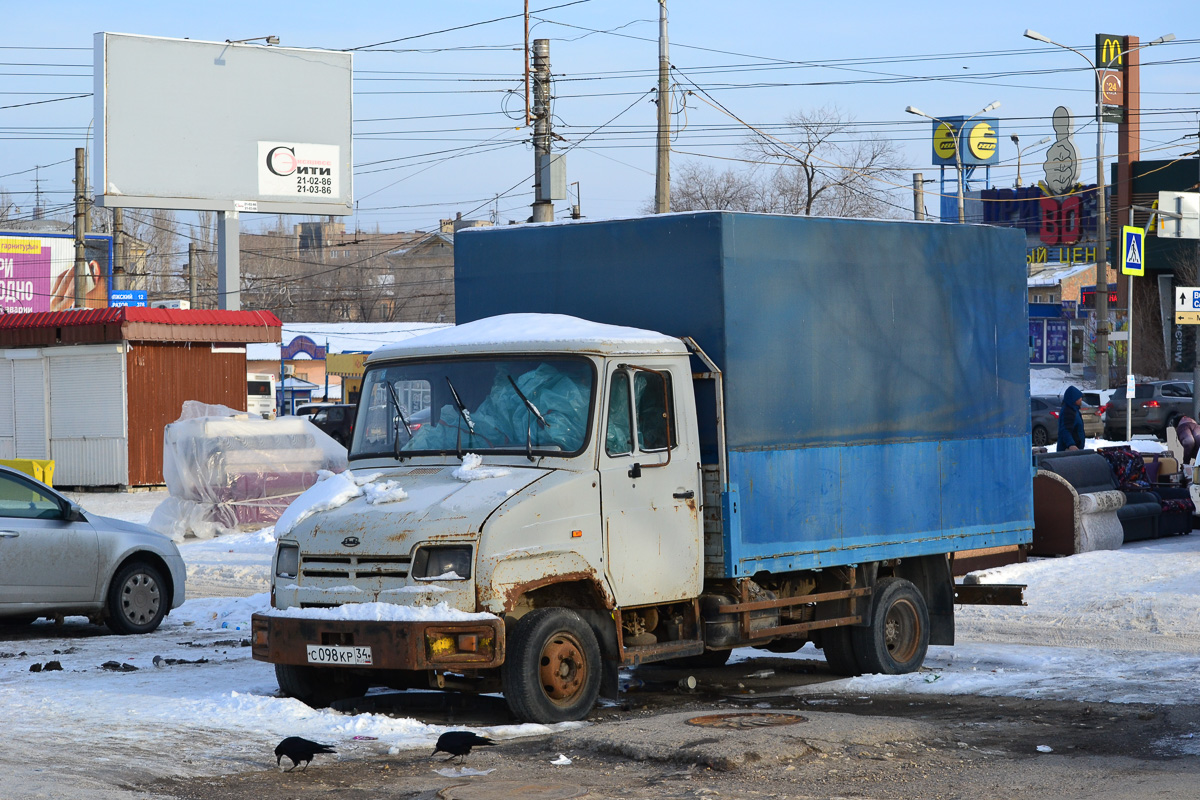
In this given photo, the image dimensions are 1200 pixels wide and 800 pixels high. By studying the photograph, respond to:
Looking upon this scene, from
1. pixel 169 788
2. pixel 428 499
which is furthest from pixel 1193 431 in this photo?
pixel 169 788

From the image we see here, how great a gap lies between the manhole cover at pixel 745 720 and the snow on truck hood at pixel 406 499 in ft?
5.54

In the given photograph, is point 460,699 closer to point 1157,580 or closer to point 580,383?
point 580,383

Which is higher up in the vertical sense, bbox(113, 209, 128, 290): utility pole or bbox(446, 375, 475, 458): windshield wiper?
bbox(113, 209, 128, 290): utility pole

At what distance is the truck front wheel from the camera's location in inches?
312

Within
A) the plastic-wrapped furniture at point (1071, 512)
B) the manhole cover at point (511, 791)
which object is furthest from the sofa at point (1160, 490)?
the manhole cover at point (511, 791)

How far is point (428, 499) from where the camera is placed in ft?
26.3

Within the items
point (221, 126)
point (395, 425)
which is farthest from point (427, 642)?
point (221, 126)

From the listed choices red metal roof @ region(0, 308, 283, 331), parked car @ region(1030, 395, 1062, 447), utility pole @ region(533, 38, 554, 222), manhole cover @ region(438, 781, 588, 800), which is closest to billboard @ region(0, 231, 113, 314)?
red metal roof @ region(0, 308, 283, 331)

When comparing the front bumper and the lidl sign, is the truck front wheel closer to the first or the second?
the front bumper

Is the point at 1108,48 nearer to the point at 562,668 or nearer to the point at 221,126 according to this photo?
the point at 221,126

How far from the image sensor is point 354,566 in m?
7.98

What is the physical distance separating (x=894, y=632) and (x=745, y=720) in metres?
2.79

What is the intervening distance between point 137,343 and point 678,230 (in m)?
22.0

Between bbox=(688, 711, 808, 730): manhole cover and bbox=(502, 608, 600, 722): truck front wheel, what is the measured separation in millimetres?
693
